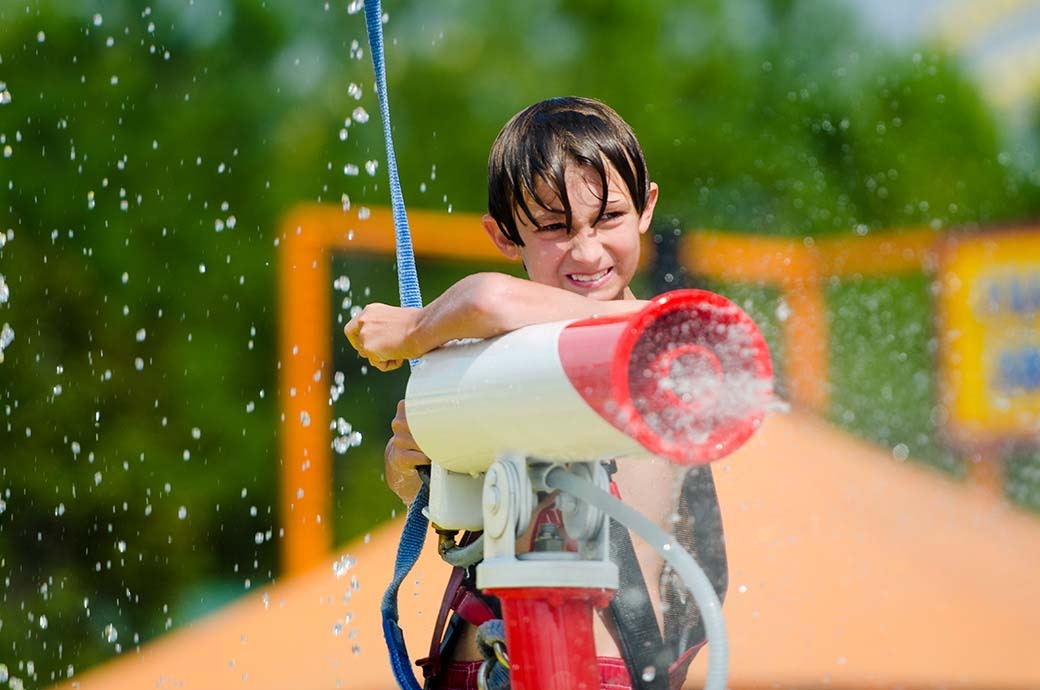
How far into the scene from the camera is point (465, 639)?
178cm

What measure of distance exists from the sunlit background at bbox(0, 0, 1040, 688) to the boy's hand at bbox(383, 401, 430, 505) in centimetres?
320

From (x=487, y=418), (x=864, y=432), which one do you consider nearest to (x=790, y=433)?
(x=864, y=432)

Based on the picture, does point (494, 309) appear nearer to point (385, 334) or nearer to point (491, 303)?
point (491, 303)

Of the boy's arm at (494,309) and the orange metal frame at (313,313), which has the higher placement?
the boy's arm at (494,309)

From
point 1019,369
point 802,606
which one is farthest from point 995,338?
point 802,606

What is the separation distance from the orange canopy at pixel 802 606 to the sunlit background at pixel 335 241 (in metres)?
0.49

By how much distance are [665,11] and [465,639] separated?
1157 centimetres

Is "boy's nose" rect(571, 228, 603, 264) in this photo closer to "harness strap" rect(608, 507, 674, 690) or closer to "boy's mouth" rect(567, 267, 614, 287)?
"boy's mouth" rect(567, 267, 614, 287)

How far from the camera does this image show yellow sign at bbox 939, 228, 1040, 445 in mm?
6383

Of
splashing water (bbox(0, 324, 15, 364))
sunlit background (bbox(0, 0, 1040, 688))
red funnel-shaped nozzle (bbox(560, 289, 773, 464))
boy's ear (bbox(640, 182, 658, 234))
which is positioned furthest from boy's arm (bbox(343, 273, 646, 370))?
splashing water (bbox(0, 324, 15, 364))

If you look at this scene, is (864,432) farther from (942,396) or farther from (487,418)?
(487,418)

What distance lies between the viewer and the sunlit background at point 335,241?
635 cm

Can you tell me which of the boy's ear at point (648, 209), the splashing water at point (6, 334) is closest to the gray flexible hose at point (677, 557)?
the boy's ear at point (648, 209)

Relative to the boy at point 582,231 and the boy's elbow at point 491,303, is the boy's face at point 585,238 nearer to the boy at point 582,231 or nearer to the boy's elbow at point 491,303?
the boy at point 582,231
